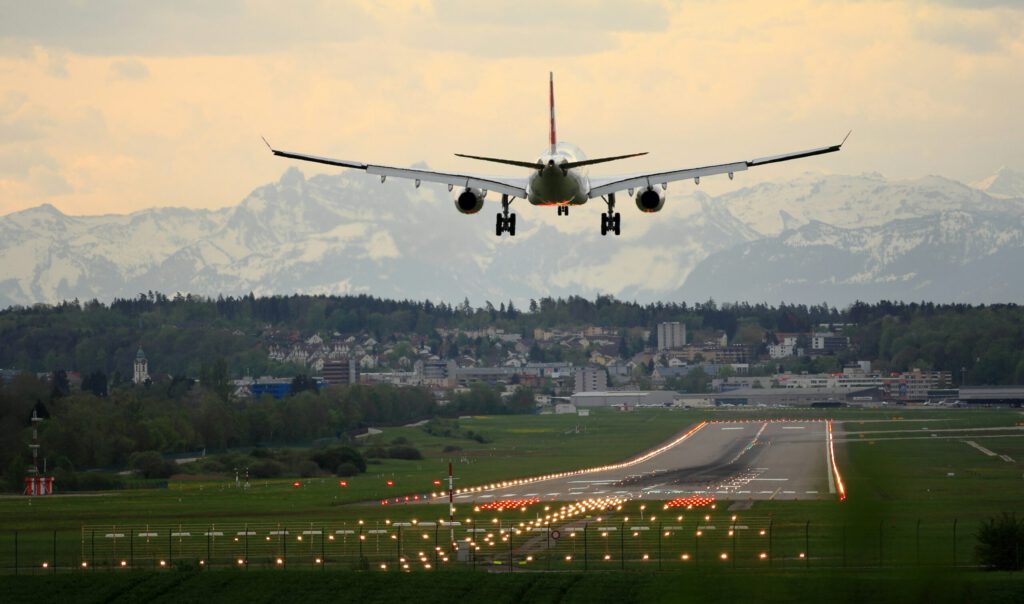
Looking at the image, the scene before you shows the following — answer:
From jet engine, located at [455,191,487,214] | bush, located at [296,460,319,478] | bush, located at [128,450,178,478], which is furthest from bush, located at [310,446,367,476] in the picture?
jet engine, located at [455,191,487,214]

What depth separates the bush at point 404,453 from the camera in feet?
496

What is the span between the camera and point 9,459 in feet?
411

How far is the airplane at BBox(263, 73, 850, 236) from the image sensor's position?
209ft

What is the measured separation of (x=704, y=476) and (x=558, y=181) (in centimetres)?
5826

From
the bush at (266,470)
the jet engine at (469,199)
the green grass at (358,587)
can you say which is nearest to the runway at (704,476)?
the bush at (266,470)

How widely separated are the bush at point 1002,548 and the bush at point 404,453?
91.3 m

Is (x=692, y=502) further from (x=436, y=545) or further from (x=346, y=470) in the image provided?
(x=346, y=470)

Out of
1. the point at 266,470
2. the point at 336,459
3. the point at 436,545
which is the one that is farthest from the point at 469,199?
the point at 336,459

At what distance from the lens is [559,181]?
209 feet

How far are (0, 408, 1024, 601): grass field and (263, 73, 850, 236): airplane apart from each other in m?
13.7

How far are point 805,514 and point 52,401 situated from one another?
8855 cm

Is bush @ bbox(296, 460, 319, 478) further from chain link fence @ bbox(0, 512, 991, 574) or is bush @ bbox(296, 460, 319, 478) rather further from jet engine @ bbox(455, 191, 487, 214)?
jet engine @ bbox(455, 191, 487, 214)

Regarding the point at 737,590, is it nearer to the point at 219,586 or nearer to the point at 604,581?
the point at 604,581

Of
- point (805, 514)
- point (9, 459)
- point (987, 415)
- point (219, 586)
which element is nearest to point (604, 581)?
point (219, 586)
